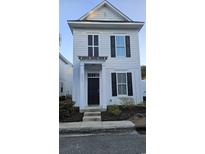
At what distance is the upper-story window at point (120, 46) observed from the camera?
818 cm

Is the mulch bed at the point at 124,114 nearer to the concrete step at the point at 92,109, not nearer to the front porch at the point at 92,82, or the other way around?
the concrete step at the point at 92,109

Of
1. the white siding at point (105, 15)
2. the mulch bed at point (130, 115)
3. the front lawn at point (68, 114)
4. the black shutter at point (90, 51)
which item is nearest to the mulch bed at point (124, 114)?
the mulch bed at point (130, 115)

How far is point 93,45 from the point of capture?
26.5 ft

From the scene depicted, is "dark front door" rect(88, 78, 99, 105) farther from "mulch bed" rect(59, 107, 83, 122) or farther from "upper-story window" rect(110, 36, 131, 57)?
"upper-story window" rect(110, 36, 131, 57)

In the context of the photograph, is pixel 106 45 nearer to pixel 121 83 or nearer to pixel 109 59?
pixel 109 59

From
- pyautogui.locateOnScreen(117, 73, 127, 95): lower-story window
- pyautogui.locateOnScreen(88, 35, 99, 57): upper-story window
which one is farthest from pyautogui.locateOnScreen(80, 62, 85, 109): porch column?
pyautogui.locateOnScreen(117, 73, 127, 95): lower-story window

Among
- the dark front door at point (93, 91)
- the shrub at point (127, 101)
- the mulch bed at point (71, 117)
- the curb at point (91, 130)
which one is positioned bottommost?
the curb at point (91, 130)

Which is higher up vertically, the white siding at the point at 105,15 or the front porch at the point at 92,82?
the white siding at the point at 105,15

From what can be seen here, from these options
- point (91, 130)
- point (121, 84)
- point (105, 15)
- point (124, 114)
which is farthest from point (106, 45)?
point (91, 130)

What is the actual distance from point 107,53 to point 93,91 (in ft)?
6.29

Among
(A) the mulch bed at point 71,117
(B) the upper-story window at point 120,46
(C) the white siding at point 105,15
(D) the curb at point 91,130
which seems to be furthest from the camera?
(C) the white siding at point 105,15

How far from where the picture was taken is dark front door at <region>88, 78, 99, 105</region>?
7.92 metres
